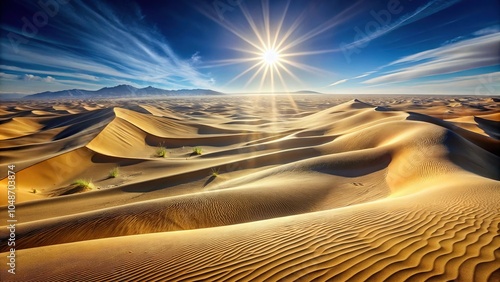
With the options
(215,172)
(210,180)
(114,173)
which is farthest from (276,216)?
(114,173)

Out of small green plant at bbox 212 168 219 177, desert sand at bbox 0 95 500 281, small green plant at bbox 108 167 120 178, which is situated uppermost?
small green plant at bbox 108 167 120 178

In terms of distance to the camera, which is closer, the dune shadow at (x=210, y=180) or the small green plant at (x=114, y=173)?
the dune shadow at (x=210, y=180)

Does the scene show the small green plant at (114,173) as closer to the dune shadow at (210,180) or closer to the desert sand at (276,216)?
the desert sand at (276,216)

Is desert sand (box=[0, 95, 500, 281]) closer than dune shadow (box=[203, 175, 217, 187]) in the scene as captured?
Yes

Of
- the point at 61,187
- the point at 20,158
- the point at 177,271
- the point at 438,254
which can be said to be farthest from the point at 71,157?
the point at 438,254

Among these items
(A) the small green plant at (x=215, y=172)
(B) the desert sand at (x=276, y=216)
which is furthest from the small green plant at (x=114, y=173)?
(A) the small green plant at (x=215, y=172)

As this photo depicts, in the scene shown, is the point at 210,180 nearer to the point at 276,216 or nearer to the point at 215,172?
the point at 215,172

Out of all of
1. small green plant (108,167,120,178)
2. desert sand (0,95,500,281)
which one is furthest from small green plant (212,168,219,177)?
small green plant (108,167,120,178)

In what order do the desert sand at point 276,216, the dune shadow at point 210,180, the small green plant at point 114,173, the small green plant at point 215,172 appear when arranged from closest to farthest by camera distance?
the desert sand at point 276,216
the dune shadow at point 210,180
the small green plant at point 215,172
the small green plant at point 114,173

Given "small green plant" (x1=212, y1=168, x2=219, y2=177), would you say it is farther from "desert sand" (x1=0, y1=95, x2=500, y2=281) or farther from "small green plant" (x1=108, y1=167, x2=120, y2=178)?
"small green plant" (x1=108, y1=167, x2=120, y2=178)

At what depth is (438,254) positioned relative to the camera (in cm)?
283

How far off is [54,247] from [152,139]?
17573mm

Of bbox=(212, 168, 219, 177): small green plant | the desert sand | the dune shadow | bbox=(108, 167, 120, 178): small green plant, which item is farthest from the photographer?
bbox=(108, 167, 120, 178): small green plant

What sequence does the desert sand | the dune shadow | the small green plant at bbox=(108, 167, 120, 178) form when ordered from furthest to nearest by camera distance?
1. the small green plant at bbox=(108, 167, 120, 178)
2. the dune shadow
3. the desert sand
